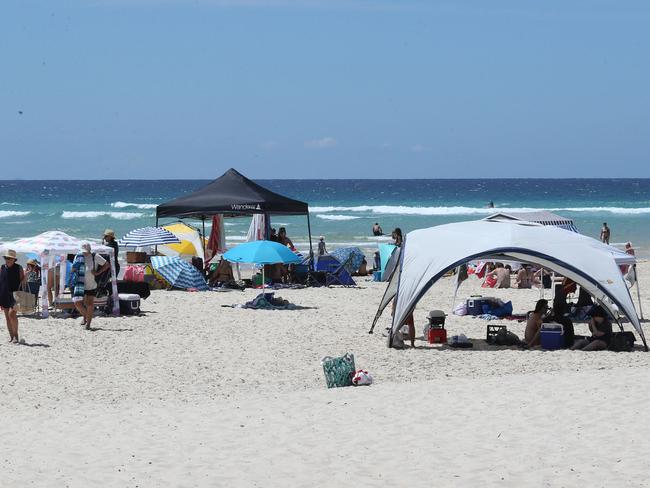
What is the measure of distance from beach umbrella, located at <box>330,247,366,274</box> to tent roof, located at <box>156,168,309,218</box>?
5.49 ft

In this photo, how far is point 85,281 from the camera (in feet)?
44.2

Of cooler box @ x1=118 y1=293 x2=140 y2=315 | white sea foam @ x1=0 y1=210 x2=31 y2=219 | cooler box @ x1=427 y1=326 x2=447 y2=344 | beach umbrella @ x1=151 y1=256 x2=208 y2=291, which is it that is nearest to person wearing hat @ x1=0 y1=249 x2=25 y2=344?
cooler box @ x1=118 y1=293 x2=140 y2=315

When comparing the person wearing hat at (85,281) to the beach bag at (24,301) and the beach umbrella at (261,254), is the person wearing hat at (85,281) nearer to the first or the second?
the beach bag at (24,301)

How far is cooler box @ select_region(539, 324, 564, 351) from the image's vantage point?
12.5 meters

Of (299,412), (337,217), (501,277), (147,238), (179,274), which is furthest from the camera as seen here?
(337,217)

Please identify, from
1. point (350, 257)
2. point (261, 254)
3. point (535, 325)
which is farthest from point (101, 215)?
point (535, 325)

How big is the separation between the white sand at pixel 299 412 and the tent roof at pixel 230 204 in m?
5.48

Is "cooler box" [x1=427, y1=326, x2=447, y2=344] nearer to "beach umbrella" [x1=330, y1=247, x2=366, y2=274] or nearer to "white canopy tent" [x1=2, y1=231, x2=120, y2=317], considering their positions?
"white canopy tent" [x1=2, y1=231, x2=120, y2=317]

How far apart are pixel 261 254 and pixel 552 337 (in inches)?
202

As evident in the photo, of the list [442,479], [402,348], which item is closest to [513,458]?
[442,479]

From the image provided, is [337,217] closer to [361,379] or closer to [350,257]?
[350,257]

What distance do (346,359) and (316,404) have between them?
3.94 ft

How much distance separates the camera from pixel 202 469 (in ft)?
23.0

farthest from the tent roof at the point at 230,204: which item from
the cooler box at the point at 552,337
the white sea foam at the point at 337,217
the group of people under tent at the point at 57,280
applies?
the white sea foam at the point at 337,217
